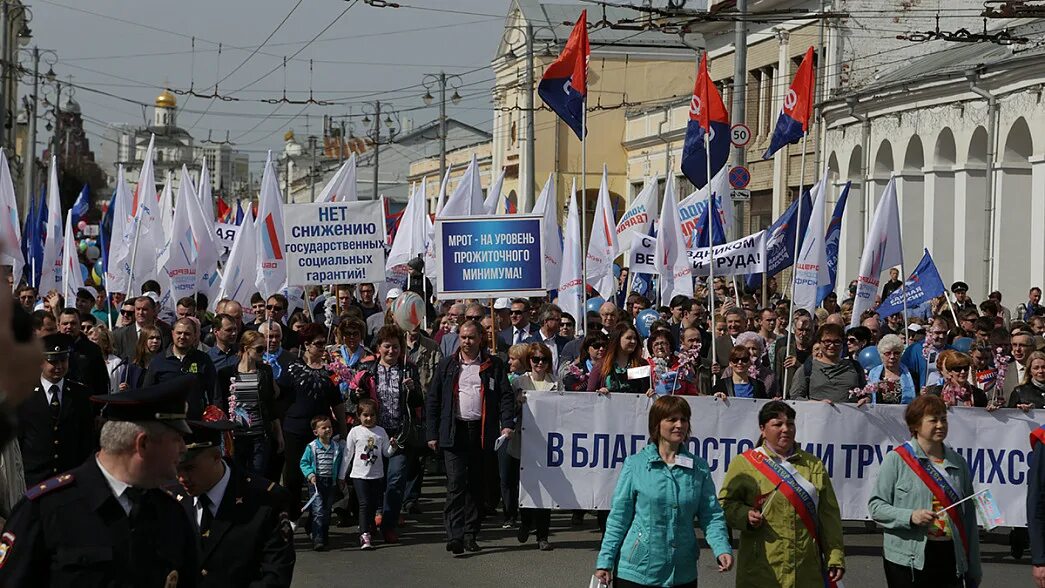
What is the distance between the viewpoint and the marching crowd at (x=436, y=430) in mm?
4281

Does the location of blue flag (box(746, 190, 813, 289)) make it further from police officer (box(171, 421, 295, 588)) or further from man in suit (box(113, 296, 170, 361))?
police officer (box(171, 421, 295, 588))

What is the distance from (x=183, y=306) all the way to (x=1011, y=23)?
2417 centimetres

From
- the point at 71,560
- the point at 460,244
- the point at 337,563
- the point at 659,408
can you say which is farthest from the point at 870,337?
the point at 71,560

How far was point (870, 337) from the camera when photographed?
14.8 meters

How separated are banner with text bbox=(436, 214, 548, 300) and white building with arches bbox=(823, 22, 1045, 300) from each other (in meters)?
16.4

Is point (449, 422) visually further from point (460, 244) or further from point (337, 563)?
point (460, 244)

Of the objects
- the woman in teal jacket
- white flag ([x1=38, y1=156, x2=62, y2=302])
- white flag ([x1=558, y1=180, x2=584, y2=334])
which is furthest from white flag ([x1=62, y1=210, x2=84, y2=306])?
the woman in teal jacket

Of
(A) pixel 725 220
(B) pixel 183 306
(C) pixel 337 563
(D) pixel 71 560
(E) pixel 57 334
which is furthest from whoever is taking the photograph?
(A) pixel 725 220

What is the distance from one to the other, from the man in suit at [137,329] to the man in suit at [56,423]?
13.0ft

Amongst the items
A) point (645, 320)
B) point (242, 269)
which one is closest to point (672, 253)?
point (645, 320)

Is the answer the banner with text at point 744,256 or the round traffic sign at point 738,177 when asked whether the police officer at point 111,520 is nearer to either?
the banner with text at point 744,256

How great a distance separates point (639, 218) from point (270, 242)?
5823 mm

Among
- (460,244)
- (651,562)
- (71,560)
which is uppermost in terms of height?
(460,244)

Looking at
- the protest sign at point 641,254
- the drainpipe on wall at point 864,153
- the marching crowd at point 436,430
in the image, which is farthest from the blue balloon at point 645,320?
the drainpipe on wall at point 864,153
